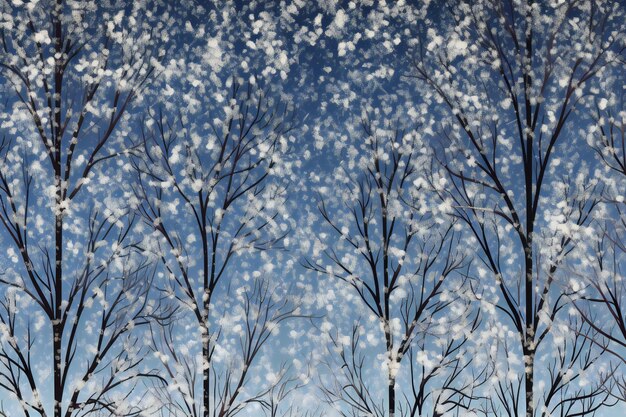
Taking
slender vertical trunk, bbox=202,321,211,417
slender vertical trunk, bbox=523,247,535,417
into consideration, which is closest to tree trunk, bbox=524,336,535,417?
slender vertical trunk, bbox=523,247,535,417

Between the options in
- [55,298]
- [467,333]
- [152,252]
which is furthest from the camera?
[467,333]

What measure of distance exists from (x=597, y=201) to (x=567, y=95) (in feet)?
5.93

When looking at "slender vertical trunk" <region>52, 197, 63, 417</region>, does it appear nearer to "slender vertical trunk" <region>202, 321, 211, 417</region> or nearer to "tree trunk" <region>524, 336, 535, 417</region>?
"slender vertical trunk" <region>202, 321, 211, 417</region>

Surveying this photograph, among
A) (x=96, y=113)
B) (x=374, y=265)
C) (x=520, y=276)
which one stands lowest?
(x=520, y=276)

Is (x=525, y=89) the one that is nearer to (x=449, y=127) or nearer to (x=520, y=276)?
(x=449, y=127)

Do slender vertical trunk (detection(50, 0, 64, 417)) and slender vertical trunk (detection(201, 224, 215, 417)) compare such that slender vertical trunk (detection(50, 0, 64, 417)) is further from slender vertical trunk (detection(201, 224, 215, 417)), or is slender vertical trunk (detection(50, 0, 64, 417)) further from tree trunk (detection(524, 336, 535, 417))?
tree trunk (detection(524, 336, 535, 417))

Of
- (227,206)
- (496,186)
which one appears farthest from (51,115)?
(496,186)

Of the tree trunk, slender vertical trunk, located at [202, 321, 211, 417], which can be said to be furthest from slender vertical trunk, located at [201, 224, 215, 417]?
the tree trunk

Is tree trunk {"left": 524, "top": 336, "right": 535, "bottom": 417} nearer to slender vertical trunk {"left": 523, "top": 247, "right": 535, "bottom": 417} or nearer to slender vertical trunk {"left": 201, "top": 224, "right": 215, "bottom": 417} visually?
slender vertical trunk {"left": 523, "top": 247, "right": 535, "bottom": 417}

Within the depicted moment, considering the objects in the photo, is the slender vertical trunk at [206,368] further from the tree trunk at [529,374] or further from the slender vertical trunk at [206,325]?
the tree trunk at [529,374]

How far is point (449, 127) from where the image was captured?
1305 centimetres

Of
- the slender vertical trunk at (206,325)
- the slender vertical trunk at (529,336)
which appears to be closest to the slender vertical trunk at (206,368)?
the slender vertical trunk at (206,325)

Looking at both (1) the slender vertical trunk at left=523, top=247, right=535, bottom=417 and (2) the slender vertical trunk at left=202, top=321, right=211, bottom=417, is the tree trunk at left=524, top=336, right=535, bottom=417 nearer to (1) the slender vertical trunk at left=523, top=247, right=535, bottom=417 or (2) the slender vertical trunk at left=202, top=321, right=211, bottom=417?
(1) the slender vertical trunk at left=523, top=247, right=535, bottom=417

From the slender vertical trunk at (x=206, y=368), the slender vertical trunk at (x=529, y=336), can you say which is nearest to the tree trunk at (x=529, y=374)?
the slender vertical trunk at (x=529, y=336)
